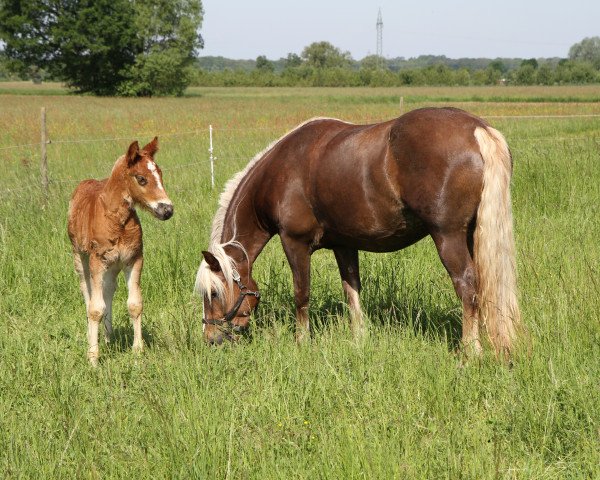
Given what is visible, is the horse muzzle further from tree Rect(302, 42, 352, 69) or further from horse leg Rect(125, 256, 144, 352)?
tree Rect(302, 42, 352, 69)

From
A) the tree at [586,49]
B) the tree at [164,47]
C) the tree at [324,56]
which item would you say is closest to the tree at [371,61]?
the tree at [324,56]

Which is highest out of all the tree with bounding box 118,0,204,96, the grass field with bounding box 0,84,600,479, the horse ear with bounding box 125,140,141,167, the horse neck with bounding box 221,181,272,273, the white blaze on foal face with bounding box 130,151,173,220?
the tree with bounding box 118,0,204,96

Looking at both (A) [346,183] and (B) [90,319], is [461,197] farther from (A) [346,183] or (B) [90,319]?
(B) [90,319]

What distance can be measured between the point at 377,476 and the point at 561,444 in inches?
40.0

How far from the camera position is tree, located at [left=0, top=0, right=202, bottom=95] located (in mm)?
53125

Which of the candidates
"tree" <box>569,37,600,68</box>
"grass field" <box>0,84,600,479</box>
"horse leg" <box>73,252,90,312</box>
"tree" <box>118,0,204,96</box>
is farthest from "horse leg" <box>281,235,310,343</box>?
"tree" <box>569,37,600,68</box>

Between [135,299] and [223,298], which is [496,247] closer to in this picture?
[223,298]

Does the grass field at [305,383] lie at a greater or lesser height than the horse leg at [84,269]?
lesser

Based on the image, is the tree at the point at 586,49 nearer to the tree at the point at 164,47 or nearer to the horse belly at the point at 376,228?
the tree at the point at 164,47

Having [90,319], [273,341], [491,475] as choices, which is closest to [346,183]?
[273,341]

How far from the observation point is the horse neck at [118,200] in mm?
5180

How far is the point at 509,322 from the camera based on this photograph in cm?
443

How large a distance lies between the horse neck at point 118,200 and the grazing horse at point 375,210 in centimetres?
68

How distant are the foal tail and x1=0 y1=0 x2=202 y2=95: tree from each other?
50935mm
